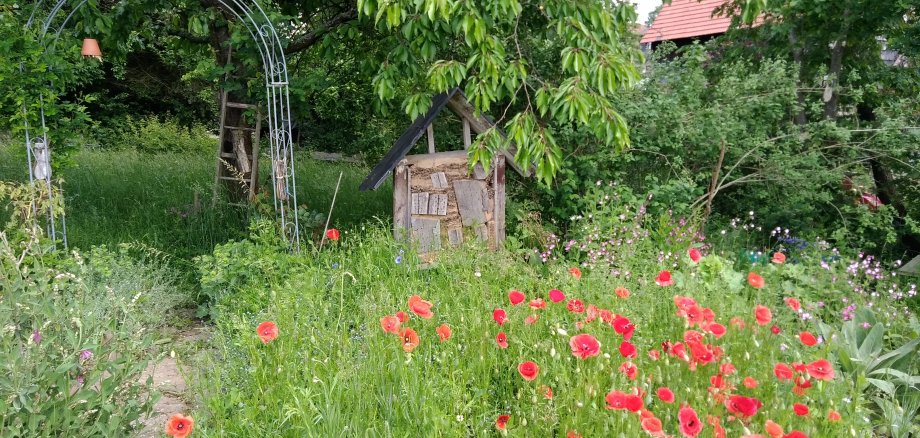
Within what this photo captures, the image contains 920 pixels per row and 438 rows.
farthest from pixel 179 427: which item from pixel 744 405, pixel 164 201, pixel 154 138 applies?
pixel 154 138

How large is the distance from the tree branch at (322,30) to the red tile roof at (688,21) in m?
8.84

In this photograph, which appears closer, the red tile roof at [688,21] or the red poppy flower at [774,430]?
the red poppy flower at [774,430]

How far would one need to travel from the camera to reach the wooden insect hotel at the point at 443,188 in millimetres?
4664

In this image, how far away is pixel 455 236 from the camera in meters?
4.90

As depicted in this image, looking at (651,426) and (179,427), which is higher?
(651,426)

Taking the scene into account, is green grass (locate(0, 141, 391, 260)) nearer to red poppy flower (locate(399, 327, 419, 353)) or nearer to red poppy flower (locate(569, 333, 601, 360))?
red poppy flower (locate(399, 327, 419, 353))

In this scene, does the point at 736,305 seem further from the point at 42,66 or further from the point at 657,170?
the point at 42,66

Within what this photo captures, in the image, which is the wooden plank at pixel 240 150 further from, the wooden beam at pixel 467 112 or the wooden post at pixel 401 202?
the wooden beam at pixel 467 112

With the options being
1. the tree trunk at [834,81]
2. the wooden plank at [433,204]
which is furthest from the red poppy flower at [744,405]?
the tree trunk at [834,81]

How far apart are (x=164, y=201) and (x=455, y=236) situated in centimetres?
379

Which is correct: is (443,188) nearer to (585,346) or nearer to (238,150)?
(238,150)

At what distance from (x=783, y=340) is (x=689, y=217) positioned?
2372 millimetres

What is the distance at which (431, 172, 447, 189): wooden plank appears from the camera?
481cm

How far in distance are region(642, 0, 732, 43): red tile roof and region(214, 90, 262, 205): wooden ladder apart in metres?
9.32
